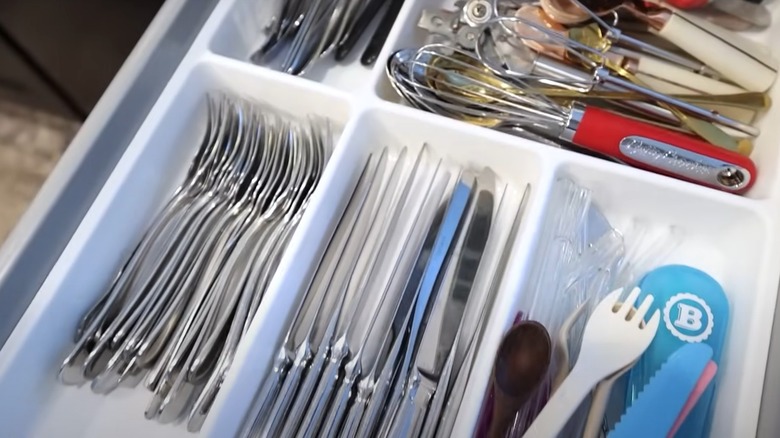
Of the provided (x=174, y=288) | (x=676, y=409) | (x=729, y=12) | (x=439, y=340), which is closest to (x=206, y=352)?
(x=174, y=288)

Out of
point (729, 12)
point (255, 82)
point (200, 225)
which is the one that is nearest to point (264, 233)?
point (200, 225)

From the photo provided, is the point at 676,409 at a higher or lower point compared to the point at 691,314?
lower

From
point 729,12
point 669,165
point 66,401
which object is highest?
point 729,12

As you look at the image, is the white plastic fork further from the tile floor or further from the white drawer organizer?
the tile floor

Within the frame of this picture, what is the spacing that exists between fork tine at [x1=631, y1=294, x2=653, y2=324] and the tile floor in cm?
113

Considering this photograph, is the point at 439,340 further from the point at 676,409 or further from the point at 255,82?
the point at 255,82

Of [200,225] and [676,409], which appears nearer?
[676,409]

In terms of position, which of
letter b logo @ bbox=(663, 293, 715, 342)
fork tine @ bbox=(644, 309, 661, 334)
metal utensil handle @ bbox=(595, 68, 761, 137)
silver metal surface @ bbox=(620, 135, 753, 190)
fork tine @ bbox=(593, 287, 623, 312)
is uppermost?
metal utensil handle @ bbox=(595, 68, 761, 137)

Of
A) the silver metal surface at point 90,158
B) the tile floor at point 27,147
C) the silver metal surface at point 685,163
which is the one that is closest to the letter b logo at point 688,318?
the silver metal surface at point 685,163

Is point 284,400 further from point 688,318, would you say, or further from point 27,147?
point 27,147

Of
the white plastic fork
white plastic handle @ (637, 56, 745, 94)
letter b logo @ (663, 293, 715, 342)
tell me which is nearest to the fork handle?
the white plastic fork

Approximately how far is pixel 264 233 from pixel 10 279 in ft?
0.74

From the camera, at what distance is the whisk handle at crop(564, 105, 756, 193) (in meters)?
→ 0.69

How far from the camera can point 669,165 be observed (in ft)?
2.30
